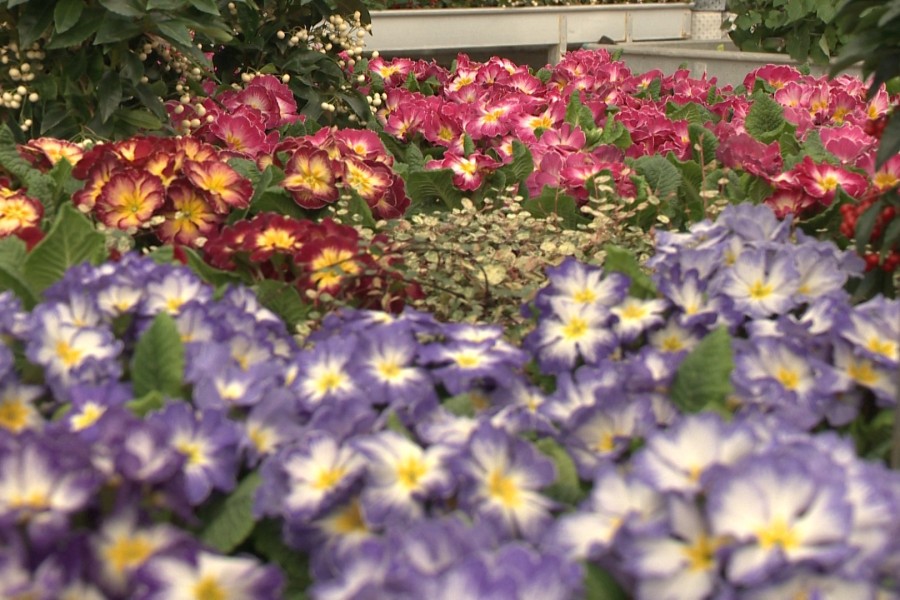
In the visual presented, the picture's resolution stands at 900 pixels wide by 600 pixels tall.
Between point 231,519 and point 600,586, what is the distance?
1.11 feet

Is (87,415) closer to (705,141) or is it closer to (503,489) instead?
(503,489)

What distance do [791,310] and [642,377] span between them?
1.15 feet

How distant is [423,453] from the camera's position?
1.01 metres

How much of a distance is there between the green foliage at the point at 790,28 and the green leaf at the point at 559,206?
317 centimetres

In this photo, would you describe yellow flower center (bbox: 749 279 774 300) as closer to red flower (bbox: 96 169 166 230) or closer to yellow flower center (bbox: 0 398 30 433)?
yellow flower center (bbox: 0 398 30 433)

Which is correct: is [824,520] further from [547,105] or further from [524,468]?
[547,105]

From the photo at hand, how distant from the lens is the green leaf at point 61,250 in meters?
1.49

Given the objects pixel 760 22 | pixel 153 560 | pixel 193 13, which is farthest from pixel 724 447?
pixel 760 22

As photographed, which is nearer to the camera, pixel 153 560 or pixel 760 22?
pixel 153 560

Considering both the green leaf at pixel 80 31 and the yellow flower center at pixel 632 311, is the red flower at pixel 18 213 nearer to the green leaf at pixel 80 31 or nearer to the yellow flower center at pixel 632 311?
the green leaf at pixel 80 31

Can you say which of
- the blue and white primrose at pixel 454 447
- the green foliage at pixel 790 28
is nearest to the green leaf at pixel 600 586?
the blue and white primrose at pixel 454 447

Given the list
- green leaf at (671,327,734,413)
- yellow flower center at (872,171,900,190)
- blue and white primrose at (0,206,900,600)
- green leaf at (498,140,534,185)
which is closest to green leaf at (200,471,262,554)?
blue and white primrose at (0,206,900,600)

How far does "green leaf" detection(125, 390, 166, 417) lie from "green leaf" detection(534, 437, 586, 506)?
1.21ft

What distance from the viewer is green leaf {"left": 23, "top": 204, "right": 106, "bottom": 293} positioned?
4.87ft
